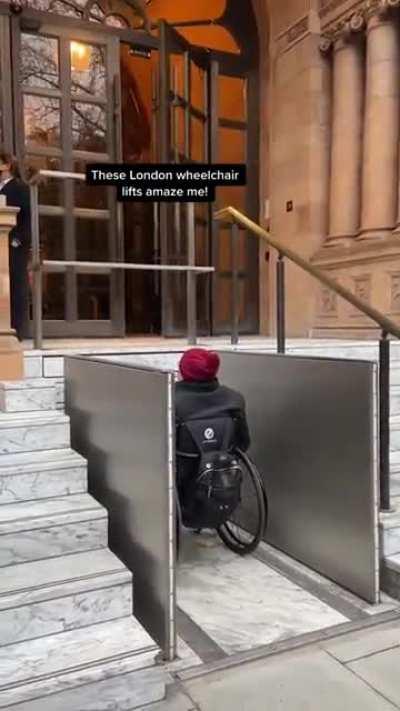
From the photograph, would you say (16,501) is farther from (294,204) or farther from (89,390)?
(294,204)

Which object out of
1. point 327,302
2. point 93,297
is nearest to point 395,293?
point 327,302

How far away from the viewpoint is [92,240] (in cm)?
539

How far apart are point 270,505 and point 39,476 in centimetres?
129

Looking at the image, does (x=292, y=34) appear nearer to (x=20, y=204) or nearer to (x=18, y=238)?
(x=20, y=204)

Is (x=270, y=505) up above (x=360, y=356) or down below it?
below

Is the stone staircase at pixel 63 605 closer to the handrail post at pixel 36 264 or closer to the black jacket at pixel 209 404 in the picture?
the black jacket at pixel 209 404

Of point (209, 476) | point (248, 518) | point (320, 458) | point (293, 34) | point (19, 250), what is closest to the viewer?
point (209, 476)

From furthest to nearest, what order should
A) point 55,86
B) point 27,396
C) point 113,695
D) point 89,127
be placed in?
point 89,127, point 55,86, point 27,396, point 113,695

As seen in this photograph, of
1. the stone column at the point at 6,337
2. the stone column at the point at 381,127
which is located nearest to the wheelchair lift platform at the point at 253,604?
the stone column at the point at 6,337

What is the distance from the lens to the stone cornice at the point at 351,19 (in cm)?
525

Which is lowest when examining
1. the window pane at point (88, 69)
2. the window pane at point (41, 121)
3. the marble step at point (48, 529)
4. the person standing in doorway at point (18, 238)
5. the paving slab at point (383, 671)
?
the paving slab at point (383, 671)

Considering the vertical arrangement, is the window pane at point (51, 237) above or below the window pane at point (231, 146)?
below

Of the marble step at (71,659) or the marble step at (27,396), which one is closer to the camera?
the marble step at (71,659)

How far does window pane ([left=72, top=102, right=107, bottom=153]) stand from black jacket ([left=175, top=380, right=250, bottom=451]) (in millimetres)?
3338
